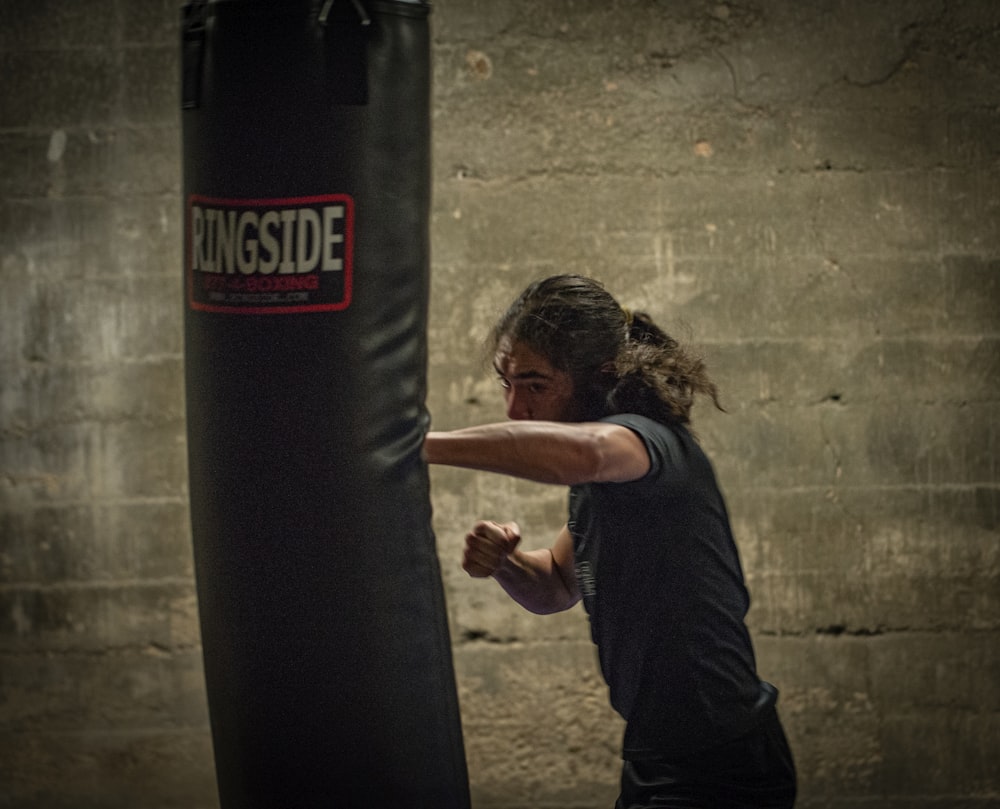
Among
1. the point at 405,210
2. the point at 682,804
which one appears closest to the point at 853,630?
the point at 682,804

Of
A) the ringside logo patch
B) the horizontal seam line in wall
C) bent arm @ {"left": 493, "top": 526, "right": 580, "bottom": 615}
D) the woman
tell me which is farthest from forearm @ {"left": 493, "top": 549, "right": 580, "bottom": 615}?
the horizontal seam line in wall

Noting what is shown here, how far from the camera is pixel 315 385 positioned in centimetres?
154

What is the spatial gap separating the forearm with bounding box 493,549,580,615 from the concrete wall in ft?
3.23

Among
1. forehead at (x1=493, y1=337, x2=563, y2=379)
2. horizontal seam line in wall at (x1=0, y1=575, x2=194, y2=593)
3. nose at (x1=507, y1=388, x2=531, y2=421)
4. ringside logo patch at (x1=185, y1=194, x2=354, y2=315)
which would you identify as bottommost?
horizontal seam line in wall at (x1=0, y1=575, x2=194, y2=593)

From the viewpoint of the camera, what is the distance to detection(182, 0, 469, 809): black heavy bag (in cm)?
154

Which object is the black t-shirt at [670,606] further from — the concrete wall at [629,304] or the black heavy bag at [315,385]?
the concrete wall at [629,304]

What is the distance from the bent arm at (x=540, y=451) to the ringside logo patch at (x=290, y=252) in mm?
264

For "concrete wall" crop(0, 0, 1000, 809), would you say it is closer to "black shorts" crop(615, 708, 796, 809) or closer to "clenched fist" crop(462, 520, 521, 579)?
"clenched fist" crop(462, 520, 521, 579)

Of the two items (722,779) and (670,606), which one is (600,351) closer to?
(670,606)

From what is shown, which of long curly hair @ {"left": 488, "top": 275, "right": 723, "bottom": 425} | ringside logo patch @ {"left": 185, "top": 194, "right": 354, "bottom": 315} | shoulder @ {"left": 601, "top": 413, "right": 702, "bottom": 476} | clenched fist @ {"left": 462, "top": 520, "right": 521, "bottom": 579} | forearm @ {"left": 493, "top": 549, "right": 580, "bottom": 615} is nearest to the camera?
ringside logo patch @ {"left": 185, "top": 194, "right": 354, "bottom": 315}

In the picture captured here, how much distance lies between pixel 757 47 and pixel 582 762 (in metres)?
2.02

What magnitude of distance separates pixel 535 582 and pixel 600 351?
48 cm

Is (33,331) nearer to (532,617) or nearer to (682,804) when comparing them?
(532,617)

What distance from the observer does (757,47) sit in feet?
9.90
